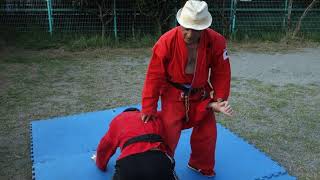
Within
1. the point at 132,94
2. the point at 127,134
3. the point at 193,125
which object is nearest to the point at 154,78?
the point at 127,134

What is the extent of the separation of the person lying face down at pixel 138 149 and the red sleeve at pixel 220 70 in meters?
0.57

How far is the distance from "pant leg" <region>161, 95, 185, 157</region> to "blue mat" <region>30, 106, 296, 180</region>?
0.42 meters

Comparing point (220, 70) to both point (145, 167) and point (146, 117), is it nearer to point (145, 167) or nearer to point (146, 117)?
point (146, 117)

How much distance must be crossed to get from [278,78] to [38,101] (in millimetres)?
4020

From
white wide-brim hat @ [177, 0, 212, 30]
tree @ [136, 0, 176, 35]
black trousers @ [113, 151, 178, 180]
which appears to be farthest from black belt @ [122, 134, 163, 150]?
tree @ [136, 0, 176, 35]

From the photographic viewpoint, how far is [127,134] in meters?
2.93

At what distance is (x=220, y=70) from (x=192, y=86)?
0.90 ft

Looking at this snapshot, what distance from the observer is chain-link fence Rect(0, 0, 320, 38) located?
9.12m

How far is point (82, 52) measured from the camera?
28.4ft

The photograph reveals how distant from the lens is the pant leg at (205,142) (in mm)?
3355

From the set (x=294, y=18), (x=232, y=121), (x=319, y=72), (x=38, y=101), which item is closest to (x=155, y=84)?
(x=232, y=121)

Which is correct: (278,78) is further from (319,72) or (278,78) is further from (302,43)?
(302,43)

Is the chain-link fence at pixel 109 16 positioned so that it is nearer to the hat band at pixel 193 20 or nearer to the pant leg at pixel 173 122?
the pant leg at pixel 173 122

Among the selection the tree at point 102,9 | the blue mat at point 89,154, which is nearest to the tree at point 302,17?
the tree at point 102,9
